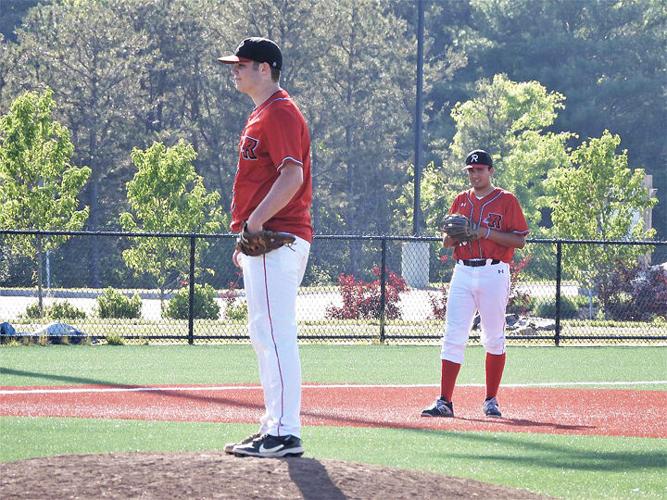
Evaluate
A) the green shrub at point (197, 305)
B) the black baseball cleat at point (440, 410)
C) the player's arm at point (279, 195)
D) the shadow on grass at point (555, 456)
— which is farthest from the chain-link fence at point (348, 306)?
the player's arm at point (279, 195)

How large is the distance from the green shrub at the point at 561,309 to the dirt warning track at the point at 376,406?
1604 centimetres

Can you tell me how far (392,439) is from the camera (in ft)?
27.5

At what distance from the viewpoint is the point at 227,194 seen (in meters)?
51.8

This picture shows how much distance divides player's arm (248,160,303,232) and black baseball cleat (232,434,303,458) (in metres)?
1.10

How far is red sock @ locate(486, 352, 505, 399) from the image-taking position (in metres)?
9.95

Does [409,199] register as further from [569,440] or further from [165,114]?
[569,440]

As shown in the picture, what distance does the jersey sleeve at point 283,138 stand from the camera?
612 cm

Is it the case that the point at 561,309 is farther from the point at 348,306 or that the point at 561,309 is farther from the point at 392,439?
the point at 392,439

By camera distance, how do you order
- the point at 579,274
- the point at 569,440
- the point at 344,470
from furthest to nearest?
the point at 579,274 < the point at 569,440 < the point at 344,470

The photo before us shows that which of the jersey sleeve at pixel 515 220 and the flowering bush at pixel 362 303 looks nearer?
the jersey sleeve at pixel 515 220

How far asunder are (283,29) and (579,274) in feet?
83.1

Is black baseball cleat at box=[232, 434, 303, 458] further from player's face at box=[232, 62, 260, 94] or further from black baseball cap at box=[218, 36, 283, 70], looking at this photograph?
black baseball cap at box=[218, 36, 283, 70]


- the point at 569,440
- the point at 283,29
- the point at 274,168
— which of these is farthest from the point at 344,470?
the point at 283,29

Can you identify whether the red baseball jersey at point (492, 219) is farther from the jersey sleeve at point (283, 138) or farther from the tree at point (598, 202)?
the tree at point (598, 202)
